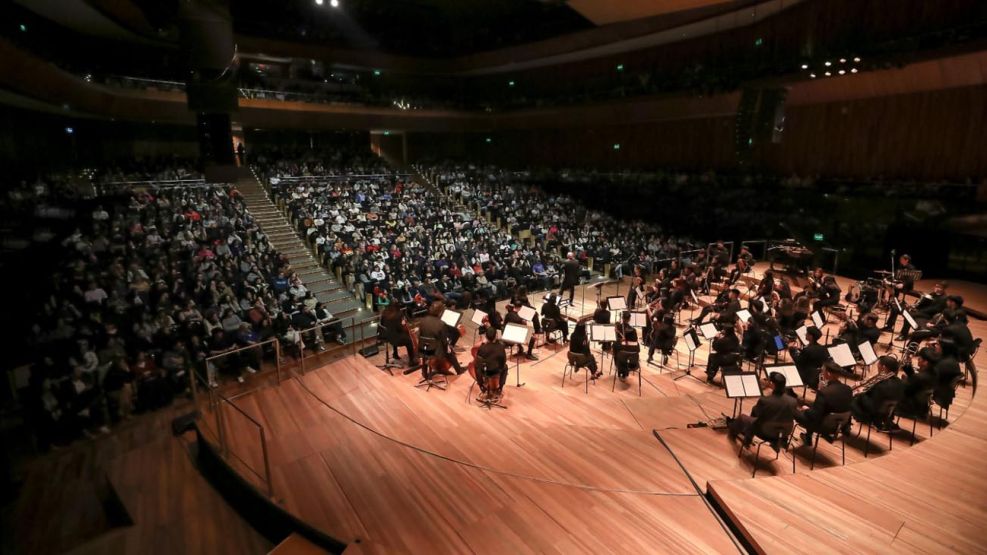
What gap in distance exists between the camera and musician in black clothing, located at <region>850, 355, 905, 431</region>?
17.6 ft

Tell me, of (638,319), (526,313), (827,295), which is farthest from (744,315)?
(526,313)

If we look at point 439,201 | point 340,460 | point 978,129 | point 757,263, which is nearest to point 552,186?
point 439,201

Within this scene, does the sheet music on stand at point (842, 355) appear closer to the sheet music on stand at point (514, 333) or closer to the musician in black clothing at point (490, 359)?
the sheet music on stand at point (514, 333)

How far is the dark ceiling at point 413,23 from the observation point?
21.0 meters

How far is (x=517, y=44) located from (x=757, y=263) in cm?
1330

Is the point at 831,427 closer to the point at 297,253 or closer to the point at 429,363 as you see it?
the point at 429,363

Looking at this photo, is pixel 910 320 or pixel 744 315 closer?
pixel 910 320

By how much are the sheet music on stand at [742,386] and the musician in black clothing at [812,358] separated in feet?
4.51

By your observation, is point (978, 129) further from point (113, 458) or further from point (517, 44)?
point (113, 458)

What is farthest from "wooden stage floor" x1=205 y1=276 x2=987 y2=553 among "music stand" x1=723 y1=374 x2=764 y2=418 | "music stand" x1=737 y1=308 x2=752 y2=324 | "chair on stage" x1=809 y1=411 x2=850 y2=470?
"music stand" x1=737 y1=308 x2=752 y2=324

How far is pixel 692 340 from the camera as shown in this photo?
26.9ft

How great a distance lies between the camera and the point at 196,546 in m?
4.77

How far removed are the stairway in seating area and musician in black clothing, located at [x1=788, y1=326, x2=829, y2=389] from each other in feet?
21.9

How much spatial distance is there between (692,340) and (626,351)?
5.01 ft
